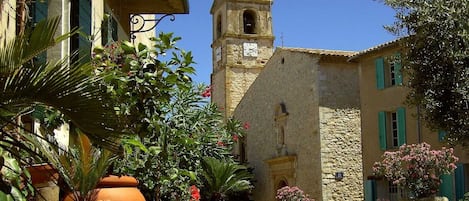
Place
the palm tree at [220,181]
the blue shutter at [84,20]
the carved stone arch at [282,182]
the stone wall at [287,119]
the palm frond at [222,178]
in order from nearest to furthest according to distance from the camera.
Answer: the blue shutter at [84,20] < the palm frond at [222,178] < the palm tree at [220,181] < the stone wall at [287,119] < the carved stone arch at [282,182]

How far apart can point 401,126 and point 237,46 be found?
18.5 meters

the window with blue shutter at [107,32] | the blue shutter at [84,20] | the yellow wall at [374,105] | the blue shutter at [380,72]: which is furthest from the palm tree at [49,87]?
the blue shutter at [380,72]

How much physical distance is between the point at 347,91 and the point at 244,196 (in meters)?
6.88

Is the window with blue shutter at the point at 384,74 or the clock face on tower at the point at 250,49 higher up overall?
the clock face on tower at the point at 250,49

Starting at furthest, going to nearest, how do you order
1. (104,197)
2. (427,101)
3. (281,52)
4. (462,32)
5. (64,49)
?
(281,52) → (427,101) → (462,32) → (64,49) → (104,197)

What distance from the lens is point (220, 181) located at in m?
25.3

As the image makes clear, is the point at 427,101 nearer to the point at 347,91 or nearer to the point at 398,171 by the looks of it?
the point at 398,171

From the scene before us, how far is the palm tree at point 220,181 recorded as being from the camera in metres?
24.6

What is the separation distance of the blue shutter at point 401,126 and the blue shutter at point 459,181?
2.20m

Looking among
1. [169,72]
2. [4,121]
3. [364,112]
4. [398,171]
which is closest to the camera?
[4,121]

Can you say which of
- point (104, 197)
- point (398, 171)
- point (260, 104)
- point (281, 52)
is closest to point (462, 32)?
point (398, 171)

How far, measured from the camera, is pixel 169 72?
587 centimetres

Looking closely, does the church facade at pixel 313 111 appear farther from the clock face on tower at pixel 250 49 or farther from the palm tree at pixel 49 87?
the palm tree at pixel 49 87

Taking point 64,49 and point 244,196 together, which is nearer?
point 64,49
